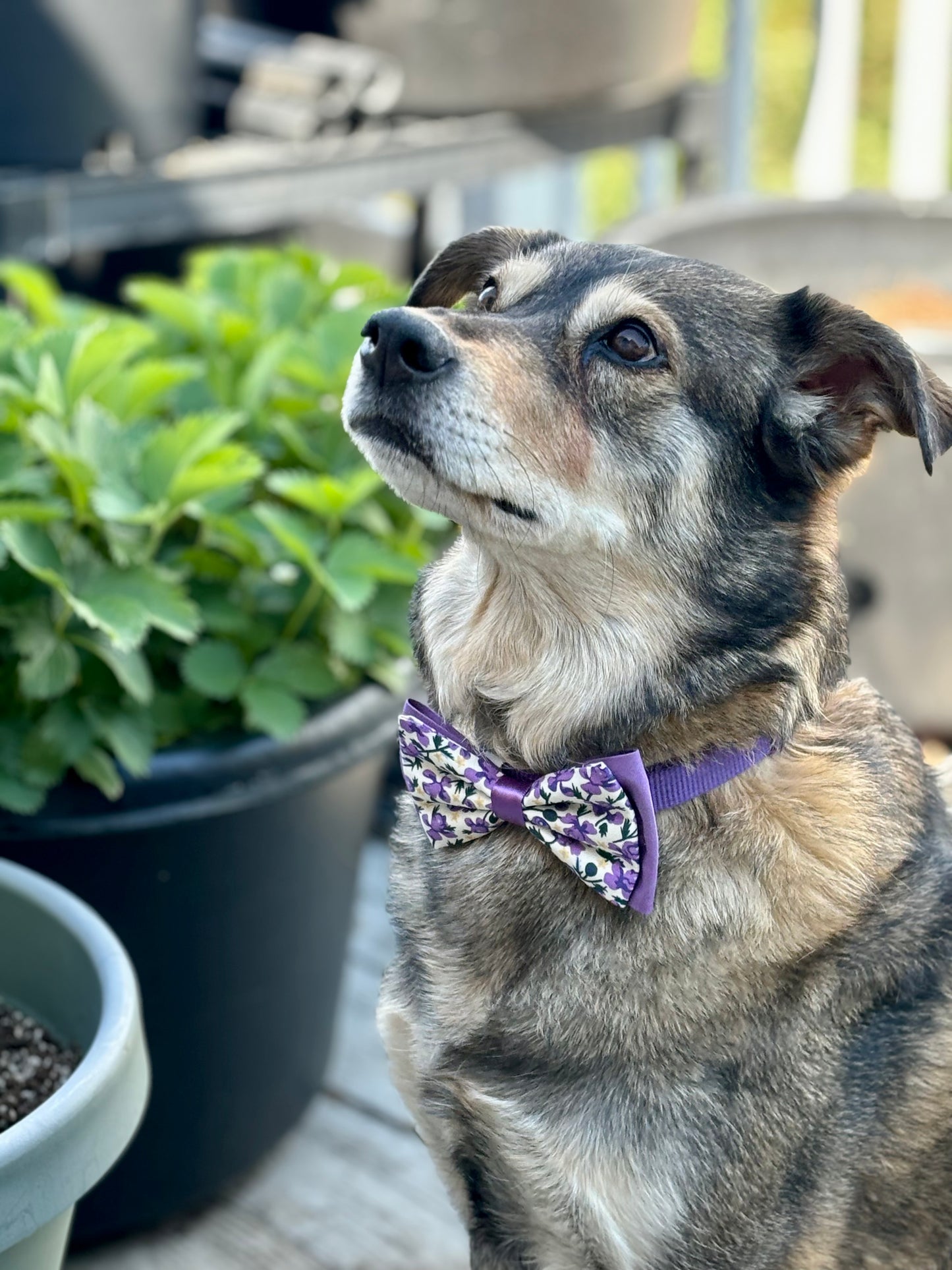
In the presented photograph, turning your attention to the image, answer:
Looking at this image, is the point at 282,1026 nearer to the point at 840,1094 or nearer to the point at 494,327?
the point at 840,1094

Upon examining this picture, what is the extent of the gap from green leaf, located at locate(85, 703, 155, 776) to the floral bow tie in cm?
50

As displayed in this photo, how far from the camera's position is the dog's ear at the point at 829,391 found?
157 centimetres

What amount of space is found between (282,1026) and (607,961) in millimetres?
991

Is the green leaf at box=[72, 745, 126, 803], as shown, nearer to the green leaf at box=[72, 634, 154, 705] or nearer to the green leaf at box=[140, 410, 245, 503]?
the green leaf at box=[72, 634, 154, 705]

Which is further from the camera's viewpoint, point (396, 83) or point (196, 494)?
point (396, 83)

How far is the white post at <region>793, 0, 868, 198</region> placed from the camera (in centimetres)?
486

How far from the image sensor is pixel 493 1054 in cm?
161

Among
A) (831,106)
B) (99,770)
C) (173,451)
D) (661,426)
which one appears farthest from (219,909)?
(831,106)

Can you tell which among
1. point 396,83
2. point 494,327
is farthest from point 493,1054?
point 396,83

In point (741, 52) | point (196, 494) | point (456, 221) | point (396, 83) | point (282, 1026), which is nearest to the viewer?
point (196, 494)

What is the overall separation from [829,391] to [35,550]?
1071 mm

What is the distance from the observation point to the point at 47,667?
6.74 feet

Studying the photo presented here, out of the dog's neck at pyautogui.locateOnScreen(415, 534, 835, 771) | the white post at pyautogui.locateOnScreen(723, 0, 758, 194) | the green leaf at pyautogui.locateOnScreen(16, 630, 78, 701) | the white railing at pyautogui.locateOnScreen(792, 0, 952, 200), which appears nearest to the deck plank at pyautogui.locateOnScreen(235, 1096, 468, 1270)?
the green leaf at pyautogui.locateOnScreen(16, 630, 78, 701)

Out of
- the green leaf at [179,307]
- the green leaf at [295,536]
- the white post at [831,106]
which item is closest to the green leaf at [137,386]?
the green leaf at [295,536]
